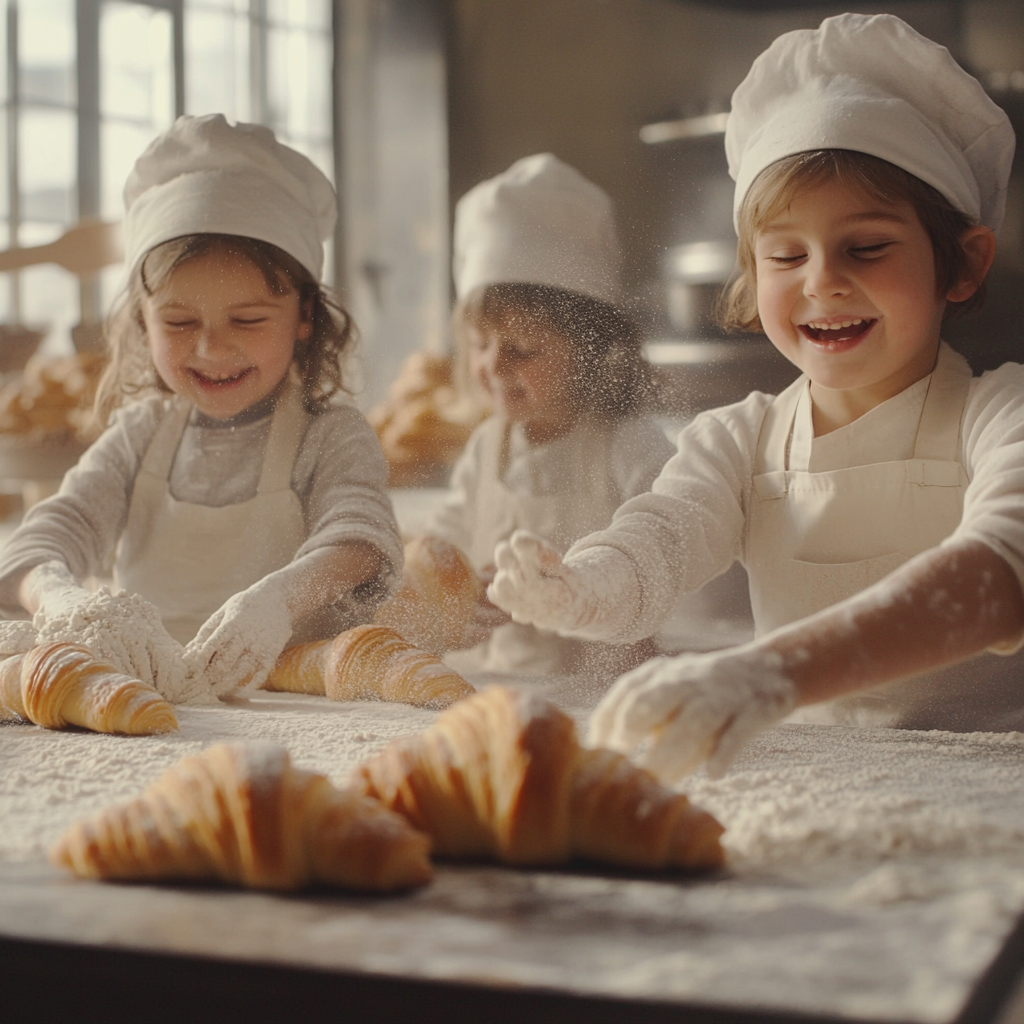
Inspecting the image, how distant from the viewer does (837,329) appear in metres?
0.92

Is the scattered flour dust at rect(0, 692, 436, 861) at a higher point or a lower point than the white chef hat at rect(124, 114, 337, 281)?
lower

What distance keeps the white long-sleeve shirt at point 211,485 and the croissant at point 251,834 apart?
2.07 ft

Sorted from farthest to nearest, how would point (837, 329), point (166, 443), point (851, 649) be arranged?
1. point (166, 443)
2. point (837, 329)
3. point (851, 649)

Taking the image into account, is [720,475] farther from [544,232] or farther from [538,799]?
[538,799]

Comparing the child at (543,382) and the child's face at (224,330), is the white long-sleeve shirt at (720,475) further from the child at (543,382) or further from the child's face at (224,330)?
the child's face at (224,330)

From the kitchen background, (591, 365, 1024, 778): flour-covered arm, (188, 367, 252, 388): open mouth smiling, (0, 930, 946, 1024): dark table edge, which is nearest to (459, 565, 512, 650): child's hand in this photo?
the kitchen background

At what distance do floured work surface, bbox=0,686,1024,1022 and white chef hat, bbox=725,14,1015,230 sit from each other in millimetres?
477

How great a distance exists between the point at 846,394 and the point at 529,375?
1.02ft

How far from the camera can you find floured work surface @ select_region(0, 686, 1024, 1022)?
0.43m

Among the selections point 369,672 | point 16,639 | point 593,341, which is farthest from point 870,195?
point 16,639

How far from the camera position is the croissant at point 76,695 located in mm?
926

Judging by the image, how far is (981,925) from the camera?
1.56 ft

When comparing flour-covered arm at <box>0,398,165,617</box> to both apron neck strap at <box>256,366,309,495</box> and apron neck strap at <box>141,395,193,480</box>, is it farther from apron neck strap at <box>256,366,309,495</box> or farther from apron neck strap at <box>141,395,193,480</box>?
apron neck strap at <box>256,366,309,495</box>

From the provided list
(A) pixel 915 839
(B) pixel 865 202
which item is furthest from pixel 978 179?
(A) pixel 915 839
